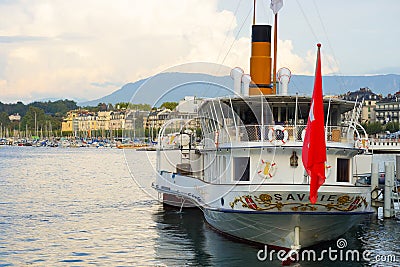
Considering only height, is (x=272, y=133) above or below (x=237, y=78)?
below

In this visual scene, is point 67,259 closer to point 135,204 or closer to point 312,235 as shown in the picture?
point 312,235

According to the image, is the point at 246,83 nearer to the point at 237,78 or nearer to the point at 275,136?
the point at 237,78

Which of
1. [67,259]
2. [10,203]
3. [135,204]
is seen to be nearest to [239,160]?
[67,259]

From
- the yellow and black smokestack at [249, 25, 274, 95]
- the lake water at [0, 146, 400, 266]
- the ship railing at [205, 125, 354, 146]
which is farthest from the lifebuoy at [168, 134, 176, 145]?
the ship railing at [205, 125, 354, 146]

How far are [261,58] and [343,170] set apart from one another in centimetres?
610

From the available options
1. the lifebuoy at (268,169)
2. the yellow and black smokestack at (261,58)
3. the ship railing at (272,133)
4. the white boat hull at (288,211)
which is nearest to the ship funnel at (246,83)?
the yellow and black smokestack at (261,58)

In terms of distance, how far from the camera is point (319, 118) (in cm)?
2200

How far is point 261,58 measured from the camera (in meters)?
29.6

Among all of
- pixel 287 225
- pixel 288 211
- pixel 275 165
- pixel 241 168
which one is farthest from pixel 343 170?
pixel 241 168

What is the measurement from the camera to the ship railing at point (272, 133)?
1015 inches

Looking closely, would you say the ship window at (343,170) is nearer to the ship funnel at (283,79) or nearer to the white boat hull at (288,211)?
the white boat hull at (288,211)

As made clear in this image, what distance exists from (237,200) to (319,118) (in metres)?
5.47

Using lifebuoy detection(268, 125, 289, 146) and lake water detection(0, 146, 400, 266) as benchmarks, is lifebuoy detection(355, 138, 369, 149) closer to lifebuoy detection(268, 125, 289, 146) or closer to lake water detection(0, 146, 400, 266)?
lifebuoy detection(268, 125, 289, 146)

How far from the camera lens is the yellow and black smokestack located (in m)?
29.5
